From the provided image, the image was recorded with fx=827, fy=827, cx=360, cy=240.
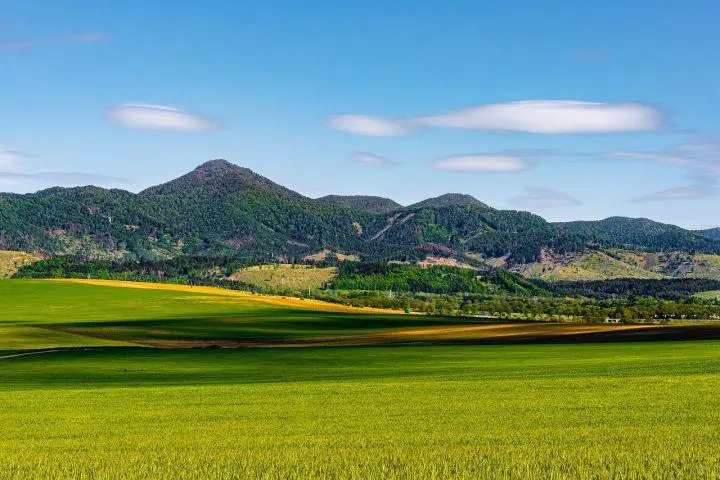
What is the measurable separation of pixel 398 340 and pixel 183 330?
3994 centimetres

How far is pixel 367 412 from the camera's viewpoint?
111 feet

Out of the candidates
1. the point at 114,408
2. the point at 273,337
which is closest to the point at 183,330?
the point at 273,337

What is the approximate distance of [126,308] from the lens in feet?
590

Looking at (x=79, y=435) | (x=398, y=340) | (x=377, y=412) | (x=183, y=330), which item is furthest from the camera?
(x=183, y=330)

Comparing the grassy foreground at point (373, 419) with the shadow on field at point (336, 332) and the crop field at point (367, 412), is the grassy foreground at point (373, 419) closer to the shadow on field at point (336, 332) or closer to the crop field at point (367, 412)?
the crop field at point (367, 412)

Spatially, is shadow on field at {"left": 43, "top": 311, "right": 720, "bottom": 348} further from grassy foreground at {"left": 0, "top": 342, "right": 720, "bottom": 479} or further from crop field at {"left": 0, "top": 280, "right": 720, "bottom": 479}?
grassy foreground at {"left": 0, "top": 342, "right": 720, "bottom": 479}

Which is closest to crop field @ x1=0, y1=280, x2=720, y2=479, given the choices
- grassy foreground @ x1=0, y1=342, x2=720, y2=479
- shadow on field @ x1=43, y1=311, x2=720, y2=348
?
grassy foreground @ x1=0, y1=342, x2=720, y2=479

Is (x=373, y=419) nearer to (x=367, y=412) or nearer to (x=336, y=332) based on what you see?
(x=367, y=412)

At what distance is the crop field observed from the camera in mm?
Answer: 20125

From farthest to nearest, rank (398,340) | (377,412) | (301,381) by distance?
(398,340), (301,381), (377,412)

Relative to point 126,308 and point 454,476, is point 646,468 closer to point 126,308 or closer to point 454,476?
point 454,476

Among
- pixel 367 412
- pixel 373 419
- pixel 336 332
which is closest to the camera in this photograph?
pixel 373 419

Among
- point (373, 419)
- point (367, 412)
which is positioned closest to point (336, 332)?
point (367, 412)

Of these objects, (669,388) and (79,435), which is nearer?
(79,435)
